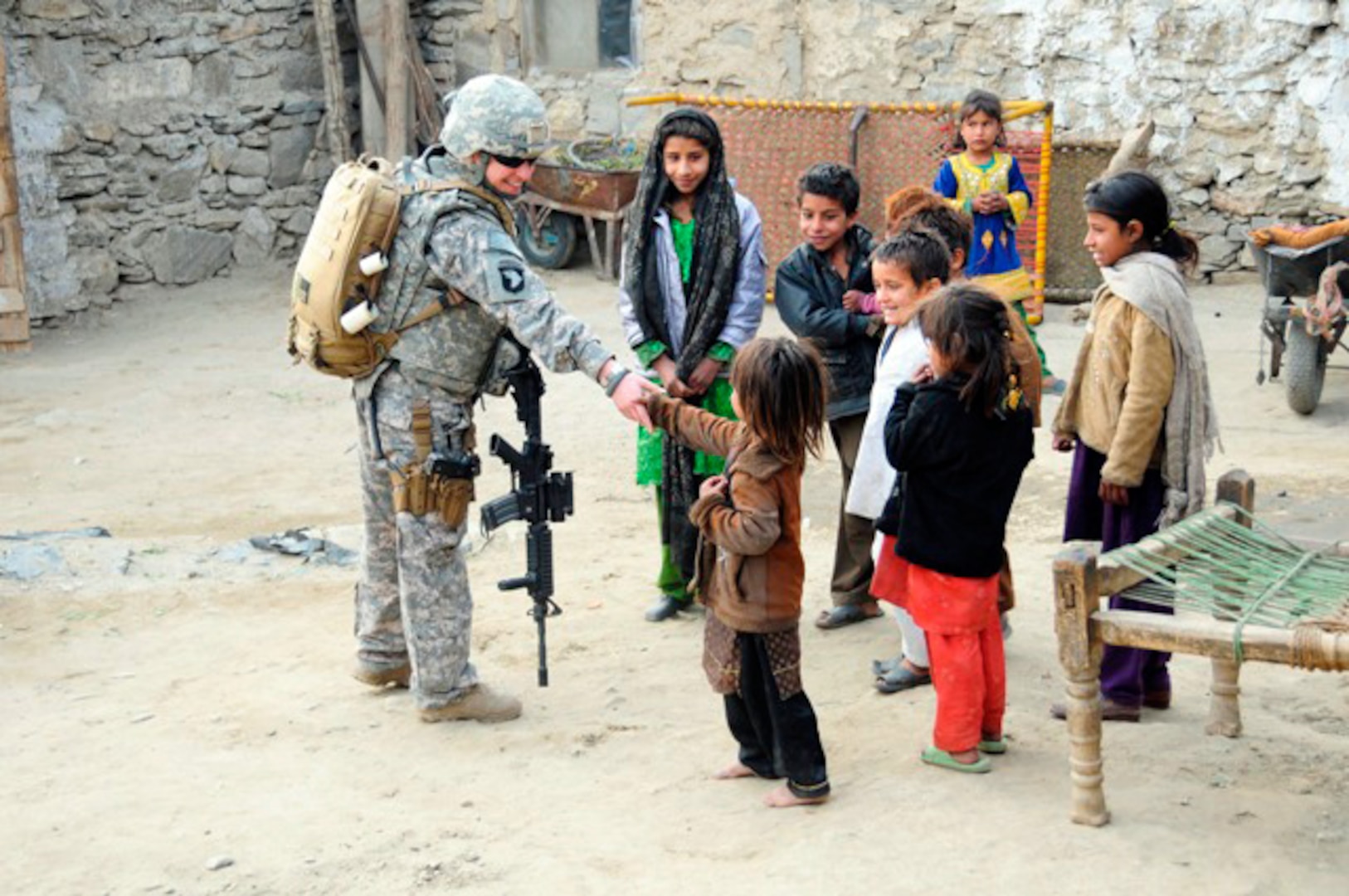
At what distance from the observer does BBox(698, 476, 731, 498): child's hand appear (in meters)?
4.10

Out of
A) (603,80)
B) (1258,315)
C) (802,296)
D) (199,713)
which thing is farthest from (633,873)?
(603,80)

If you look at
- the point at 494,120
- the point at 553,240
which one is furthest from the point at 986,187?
the point at 553,240

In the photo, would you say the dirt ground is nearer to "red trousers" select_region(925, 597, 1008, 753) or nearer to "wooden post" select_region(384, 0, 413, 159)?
"red trousers" select_region(925, 597, 1008, 753)

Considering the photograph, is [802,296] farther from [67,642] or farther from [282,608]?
[67,642]

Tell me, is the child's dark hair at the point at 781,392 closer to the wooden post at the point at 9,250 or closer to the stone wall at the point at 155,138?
the wooden post at the point at 9,250

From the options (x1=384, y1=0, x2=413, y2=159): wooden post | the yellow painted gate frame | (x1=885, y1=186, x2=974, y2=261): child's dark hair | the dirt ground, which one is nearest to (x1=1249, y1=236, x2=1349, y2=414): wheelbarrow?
the dirt ground

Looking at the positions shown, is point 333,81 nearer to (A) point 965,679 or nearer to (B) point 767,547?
(B) point 767,547

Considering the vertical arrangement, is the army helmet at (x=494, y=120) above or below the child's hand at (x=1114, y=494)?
above

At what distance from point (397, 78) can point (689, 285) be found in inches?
310

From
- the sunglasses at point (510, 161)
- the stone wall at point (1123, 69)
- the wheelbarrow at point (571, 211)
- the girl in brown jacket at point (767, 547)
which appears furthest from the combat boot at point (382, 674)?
the stone wall at point (1123, 69)

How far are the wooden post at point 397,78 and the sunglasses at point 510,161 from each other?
8232mm

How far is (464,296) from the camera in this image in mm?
4715

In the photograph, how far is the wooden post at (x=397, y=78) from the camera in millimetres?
12727

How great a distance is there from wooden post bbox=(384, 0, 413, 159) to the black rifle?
835cm
